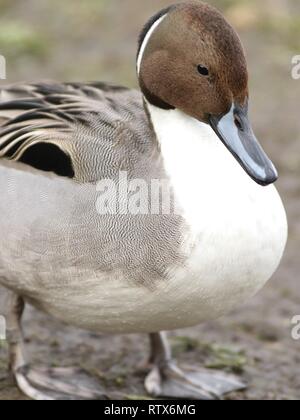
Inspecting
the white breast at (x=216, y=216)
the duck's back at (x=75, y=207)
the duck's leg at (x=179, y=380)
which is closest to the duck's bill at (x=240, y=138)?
the white breast at (x=216, y=216)

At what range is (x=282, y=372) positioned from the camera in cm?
372

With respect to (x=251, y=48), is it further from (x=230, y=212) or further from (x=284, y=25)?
(x=230, y=212)

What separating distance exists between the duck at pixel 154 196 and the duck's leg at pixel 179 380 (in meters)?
0.40

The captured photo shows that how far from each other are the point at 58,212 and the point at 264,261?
25.7 inches

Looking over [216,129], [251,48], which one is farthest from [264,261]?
[251,48]

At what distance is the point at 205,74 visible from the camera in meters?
2.94

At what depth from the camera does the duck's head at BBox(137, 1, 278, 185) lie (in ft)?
9.50

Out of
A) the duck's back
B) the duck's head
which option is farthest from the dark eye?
the duck's back

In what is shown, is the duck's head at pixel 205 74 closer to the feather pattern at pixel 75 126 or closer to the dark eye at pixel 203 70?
the dark eye at pixel 203 70

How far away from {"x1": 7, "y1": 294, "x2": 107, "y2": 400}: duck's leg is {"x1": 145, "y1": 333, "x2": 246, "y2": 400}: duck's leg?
225 mm

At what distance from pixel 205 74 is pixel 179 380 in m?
1.24

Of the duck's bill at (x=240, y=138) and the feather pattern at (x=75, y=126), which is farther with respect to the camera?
the feather pattern at (x=75, y=126)

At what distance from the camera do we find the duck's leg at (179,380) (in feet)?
11.7
